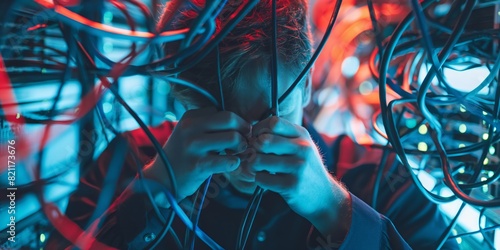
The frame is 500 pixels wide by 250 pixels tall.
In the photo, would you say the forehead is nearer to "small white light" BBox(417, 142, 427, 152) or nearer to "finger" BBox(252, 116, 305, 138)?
"finger" BBox(252, 116, 305, 138)

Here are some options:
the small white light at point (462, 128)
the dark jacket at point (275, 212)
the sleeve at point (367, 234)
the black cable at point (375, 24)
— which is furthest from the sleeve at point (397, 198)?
the black cable at point (375, 24)

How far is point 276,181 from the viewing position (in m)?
0.33

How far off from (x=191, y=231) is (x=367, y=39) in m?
0.67

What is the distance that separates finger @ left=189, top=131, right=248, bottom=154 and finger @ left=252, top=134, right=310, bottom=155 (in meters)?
0.01

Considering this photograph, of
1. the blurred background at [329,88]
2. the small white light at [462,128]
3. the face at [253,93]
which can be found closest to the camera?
the blurred background at [329,88]

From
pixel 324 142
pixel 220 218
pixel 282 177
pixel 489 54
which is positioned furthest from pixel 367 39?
pixel 282 177

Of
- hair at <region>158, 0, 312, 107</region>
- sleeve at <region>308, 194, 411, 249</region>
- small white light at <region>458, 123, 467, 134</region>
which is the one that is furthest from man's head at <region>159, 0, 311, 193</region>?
small white light at <region>458, 123, 467, 134</region>

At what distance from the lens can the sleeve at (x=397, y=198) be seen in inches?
27.4

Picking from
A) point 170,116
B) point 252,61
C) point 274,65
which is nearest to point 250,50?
point 252,61

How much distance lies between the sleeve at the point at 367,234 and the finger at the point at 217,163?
0.57 ft

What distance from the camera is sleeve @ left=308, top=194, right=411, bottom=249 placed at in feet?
1.34

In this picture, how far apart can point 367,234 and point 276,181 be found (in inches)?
5.8

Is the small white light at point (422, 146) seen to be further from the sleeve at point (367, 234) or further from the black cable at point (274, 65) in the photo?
the black cable at point (274, 65)

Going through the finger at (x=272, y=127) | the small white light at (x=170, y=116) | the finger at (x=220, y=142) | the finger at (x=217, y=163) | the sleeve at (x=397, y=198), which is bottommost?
the sleeve at (x=397, y=198)
